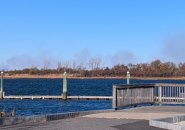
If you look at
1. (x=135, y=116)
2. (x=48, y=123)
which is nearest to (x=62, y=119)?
(x=48, y=123)

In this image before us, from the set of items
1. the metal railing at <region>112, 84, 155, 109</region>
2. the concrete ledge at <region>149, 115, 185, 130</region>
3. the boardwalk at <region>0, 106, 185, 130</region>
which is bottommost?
the boardwalk at <region>0, 106, 185, 130</region>

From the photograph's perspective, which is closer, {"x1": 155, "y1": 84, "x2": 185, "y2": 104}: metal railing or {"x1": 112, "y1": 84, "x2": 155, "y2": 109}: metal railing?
{"x1": 112, "y1": 84, "x2": 155, "y2": 109}: metal railing

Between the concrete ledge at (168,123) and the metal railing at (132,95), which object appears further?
the metal railing at (132,95)

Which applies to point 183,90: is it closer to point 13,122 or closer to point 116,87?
point 116,87

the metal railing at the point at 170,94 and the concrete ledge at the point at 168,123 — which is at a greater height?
the metal railing at the point at 170,94

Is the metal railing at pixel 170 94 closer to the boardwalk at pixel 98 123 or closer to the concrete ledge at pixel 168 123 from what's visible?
the boardwalk at pixel 98 123

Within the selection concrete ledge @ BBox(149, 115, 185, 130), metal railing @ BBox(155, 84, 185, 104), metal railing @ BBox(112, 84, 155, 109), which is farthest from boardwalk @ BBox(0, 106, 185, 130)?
metal railing @ BBox(155, 84, 185, 104)

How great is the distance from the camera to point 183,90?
Result: 1041 inches

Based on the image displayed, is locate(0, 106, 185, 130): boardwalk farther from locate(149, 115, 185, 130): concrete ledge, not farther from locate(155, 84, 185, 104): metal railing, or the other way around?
locate(155, 84, 185, 104): metal railing

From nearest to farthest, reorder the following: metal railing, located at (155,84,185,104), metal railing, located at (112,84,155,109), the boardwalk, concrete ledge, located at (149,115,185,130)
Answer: concrete ledge, located at (149,115,185,130) → the boardwalk → metal railing, located at (112,84,155,109) → metal railing, located at (155,84,185,104)

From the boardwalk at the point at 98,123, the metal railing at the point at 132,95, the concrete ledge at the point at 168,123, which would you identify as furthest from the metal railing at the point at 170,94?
Result: the concrete ledge at the point at 168,123

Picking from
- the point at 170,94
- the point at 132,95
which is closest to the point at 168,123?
the point at 132,95

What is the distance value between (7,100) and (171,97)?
180 ft

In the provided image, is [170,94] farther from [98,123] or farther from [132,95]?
[98,123]
